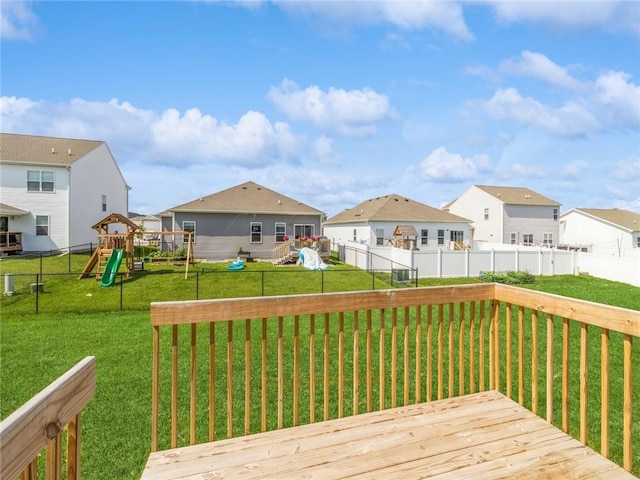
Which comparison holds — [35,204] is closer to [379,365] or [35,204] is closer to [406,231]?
[406,231]

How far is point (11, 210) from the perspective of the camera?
56.4ft

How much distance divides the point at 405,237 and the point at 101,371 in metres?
18.9

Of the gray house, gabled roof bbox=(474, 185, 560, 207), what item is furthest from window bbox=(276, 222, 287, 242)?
gabled roof bbox=(474, 185, 560, 207)

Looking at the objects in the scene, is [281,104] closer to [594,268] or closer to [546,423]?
[546,423]

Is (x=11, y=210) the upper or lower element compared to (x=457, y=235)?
upper

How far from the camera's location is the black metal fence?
28.8 ft

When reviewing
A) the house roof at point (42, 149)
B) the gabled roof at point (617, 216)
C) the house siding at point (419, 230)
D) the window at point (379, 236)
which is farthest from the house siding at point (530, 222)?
the house roof at point (42, 149)

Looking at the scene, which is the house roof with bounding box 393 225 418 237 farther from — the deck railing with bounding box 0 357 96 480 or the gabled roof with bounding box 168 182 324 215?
the deck railing with bounding box 0 357 96 480

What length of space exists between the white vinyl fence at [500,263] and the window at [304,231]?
15.5 ft

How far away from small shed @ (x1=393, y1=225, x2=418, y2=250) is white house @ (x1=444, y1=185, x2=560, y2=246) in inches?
338

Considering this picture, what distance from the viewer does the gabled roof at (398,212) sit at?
22.5 meters

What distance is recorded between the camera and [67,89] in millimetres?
9422

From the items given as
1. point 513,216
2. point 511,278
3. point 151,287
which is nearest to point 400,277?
point 511,278

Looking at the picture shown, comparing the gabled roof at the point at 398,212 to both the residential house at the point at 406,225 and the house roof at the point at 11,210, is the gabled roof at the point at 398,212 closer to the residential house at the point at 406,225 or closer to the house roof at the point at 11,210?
the residential house at the point at 406,225
